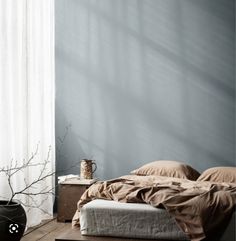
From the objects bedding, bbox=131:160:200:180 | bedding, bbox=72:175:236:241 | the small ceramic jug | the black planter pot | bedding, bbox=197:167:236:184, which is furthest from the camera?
the small ceramic jug

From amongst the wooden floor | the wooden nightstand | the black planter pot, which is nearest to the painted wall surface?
the wooden nightstand

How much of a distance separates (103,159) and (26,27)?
1.95 metres

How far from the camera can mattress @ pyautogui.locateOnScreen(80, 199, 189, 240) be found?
10.9 ft

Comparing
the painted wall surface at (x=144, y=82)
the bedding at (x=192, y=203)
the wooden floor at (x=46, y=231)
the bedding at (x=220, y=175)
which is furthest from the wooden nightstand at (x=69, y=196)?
the bedding at (x=192, y=203)

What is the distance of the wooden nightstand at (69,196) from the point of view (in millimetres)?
5062

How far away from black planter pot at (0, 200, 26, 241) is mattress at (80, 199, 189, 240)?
1.89 ft

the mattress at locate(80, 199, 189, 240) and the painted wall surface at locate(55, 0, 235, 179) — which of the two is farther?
the painted wall surface at locate(55, 0, 235, 179)

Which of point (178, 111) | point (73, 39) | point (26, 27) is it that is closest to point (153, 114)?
point (178, 111)

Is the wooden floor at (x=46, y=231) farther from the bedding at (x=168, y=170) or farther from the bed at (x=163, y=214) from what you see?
the bedding at (x=168, y=170)

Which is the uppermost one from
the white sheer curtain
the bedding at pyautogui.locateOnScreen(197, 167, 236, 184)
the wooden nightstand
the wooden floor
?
the white sheer curtain

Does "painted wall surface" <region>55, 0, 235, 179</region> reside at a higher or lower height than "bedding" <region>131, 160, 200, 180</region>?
higher

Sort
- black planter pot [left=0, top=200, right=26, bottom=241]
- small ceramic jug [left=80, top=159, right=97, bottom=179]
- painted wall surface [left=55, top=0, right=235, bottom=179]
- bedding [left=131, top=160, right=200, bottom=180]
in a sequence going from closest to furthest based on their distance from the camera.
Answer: black planter pot [left=0, top=200, right=26, bottom=241] → bedding [left=131, top=160, right=200, bottom=180] → small ceramic jug [left=80, top=159, right=97, bottom=179] → painted wall surface [left=55, top=0, right=235, bottom=179]

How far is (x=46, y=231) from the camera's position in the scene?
4.59 meters

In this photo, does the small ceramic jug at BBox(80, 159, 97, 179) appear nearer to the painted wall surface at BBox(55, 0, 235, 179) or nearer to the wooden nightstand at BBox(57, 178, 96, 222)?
the wooden nightstand at BBox(57, 178, 96, 222)
